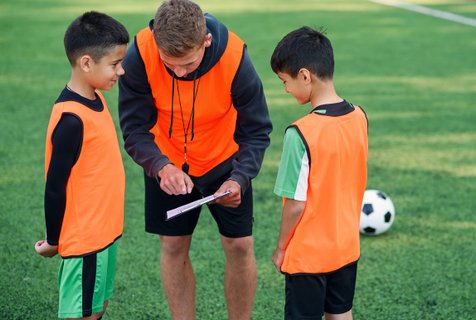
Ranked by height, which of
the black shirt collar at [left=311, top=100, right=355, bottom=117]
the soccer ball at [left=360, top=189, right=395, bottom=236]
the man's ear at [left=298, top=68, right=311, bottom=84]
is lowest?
the soccer ball at [left=360, top=189, right=395, bottom=236]

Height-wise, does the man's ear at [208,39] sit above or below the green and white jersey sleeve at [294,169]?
above

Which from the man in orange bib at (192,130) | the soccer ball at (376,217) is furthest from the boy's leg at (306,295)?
the soccer ball at (376,217)

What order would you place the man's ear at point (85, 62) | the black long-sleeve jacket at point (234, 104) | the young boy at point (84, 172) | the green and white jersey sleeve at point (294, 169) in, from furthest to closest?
the black long-sleeve jacket at point (234, 104)
the man's ear at point (85, 62)
the young boy at point (84, 172)
the green and white jersey sleeve at point (294, 169)

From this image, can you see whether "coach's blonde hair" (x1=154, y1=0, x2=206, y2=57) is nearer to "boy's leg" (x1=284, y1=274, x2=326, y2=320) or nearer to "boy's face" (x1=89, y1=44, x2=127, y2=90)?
"boy's face" (x1=89, y1=44, x2=127, y2=90)

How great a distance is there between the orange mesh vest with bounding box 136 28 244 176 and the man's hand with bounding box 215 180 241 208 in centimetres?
32

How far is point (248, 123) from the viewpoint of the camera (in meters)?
3.85

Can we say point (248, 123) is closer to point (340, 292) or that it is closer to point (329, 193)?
point (329, 193)

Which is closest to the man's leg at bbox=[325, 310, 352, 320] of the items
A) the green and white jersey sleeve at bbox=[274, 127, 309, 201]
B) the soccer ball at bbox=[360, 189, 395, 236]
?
the green and white jersey sleeve at bbox=[274, 127, 309, 201]

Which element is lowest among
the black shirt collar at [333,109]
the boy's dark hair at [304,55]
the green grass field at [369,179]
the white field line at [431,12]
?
the white field line at [431,12]

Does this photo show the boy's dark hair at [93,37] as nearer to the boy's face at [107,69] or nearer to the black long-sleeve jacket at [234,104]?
the boy's face at [107,69]

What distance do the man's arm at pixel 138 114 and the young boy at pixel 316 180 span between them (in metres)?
0.64

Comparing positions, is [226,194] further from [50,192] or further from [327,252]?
[50,192]

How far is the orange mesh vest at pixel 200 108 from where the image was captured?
12.2ft

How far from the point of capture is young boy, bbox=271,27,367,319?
10.8 ft
